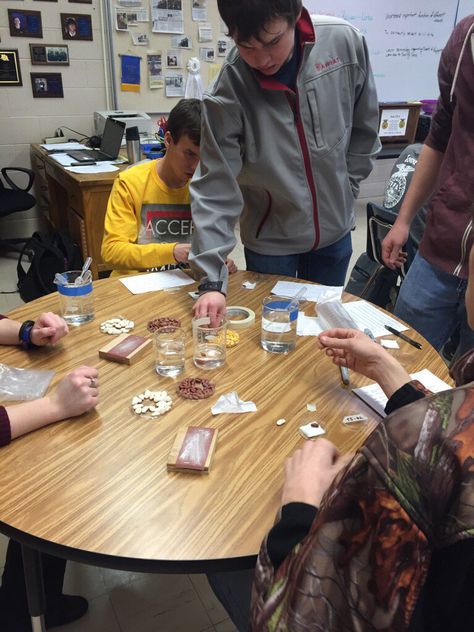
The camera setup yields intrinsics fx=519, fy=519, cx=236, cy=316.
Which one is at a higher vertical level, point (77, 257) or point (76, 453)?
point (76, 453)

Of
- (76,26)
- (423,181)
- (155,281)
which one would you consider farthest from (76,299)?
(76,26)

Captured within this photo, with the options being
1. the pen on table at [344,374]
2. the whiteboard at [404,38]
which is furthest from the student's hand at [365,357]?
the whiteboard at [404,38]

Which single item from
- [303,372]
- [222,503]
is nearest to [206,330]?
[303,372]

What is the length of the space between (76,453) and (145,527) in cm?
22

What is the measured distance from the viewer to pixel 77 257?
3.27 m

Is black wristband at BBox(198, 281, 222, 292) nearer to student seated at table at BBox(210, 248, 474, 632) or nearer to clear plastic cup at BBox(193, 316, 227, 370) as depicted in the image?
clear plastic cup at BBox(193, 316, 227, 370)

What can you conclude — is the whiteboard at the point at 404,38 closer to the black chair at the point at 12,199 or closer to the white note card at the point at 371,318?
the black chair at the point at 12,199

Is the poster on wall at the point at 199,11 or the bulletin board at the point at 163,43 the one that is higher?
the poster on wall at the point at 199,11

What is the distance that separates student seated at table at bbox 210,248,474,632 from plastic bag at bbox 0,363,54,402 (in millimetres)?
667

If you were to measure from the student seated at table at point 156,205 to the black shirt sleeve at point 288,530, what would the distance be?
1.21m

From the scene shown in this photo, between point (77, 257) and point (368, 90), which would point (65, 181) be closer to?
point (77, 257)

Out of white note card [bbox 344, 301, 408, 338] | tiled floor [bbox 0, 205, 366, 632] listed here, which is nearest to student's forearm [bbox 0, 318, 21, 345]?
tiled floor [bbox 0, 205, 366, 632]

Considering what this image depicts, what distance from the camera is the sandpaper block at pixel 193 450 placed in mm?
867

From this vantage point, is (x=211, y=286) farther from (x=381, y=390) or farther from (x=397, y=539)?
(x=397, y=539)
